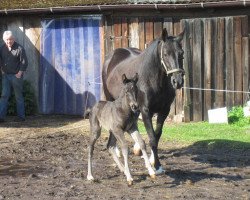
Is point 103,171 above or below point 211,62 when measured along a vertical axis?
below

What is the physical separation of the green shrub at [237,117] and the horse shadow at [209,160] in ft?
5.41

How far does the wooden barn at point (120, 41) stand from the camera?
1425 cm

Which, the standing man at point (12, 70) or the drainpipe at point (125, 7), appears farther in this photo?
the standing man at point (12, 70)

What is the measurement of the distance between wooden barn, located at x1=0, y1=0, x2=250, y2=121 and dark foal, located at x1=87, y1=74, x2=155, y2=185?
215 inches

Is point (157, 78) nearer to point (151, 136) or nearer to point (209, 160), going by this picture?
point (151, 136)

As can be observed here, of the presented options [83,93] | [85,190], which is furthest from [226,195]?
[83,93]

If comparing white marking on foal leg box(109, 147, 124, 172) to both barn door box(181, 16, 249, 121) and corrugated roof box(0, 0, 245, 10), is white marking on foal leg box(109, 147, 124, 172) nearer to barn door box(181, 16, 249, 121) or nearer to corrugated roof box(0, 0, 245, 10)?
barn door box(181, 16, 249, 121)

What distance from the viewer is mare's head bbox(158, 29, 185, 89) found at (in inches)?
357

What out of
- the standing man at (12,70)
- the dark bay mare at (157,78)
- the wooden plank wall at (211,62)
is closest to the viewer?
the dark bay mare at (157,78)

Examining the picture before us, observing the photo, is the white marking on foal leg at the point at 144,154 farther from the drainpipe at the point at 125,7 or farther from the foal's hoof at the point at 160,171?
the drainpipe at the point at 125,7

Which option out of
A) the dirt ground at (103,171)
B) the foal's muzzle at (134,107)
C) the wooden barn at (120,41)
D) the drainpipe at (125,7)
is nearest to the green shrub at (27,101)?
the wooden barn at (120,41)

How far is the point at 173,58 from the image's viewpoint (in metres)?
9.18

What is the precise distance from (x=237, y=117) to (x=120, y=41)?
359 centimetres

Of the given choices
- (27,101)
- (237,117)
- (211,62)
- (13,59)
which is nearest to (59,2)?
(13,59)
